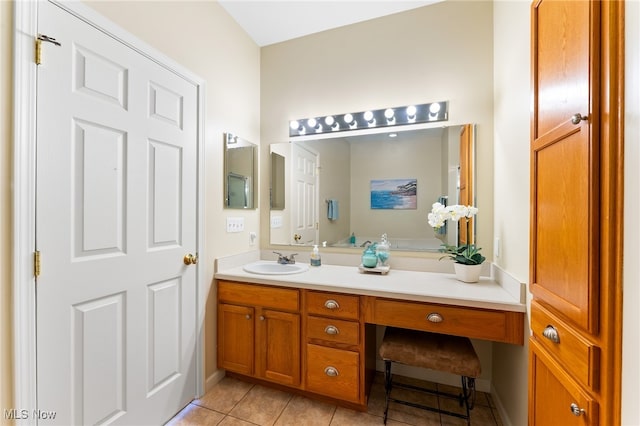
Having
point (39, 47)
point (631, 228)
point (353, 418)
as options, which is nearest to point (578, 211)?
point (631, 228)

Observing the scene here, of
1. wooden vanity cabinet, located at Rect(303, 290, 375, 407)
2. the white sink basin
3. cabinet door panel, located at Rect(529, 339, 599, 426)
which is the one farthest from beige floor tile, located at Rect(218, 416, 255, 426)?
cabinet door panel, located at Rect(529, 339, 599, 426)

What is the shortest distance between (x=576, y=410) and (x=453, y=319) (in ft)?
2.22

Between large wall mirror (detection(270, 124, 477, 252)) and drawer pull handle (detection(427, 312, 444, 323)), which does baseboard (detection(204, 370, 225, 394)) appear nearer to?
large wall mirror (detection(270, 124, 477, 252))

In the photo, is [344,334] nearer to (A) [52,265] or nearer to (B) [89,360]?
(B) [89,360]

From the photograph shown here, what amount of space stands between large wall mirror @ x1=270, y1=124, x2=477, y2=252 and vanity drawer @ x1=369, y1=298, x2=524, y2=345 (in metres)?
0.64

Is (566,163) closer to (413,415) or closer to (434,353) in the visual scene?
(434,353)

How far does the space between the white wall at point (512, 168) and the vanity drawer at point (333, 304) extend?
869mm

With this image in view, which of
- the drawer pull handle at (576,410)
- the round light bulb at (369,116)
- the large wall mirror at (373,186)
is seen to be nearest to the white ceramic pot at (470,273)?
the large wall mirror at (373,186)

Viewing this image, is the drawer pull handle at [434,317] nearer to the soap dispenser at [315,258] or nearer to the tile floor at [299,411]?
the tile floor at [299,411]

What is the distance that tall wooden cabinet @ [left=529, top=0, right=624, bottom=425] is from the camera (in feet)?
2.14

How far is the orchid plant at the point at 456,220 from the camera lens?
1.70m

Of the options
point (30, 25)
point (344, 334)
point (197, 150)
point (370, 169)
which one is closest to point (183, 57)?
point (197, 150)

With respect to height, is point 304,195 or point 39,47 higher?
point 39,47

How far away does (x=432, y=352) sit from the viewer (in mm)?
1476
